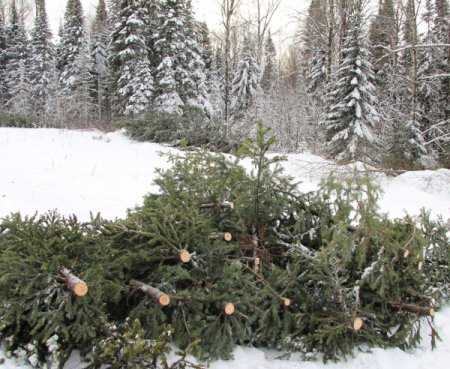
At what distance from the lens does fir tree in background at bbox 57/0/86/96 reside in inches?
1106

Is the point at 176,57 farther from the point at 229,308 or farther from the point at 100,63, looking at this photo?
the point at 229,308

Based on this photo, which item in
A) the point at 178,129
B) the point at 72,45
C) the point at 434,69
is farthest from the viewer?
the point at 72,45

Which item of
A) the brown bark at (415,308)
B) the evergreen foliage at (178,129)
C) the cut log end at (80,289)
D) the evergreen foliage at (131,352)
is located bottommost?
the brown bark at (415,308)

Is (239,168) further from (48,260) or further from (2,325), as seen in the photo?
(2,325)

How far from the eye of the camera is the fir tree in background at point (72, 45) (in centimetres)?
2809

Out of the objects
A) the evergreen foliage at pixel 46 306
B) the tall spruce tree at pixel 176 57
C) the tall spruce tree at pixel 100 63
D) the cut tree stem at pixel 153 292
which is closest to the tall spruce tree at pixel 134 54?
the tall spruce tree at pixel 176 57

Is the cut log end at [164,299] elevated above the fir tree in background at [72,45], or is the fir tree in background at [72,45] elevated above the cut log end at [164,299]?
the fir tree in background at [72,45]

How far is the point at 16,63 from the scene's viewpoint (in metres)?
29.0

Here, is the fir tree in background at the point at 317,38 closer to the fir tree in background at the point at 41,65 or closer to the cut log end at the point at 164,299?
the cut log end at the point at 164,299

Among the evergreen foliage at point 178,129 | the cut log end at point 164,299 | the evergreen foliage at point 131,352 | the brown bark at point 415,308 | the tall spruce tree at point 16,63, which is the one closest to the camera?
the evergreen foliage at point 131,352

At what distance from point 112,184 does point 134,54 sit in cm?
1438

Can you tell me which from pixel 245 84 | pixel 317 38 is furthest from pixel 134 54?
pixel 245 84

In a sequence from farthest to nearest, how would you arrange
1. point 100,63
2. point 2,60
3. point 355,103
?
point 2,60
point 100,63
point 355,103

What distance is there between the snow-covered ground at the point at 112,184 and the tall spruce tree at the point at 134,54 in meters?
8.62
